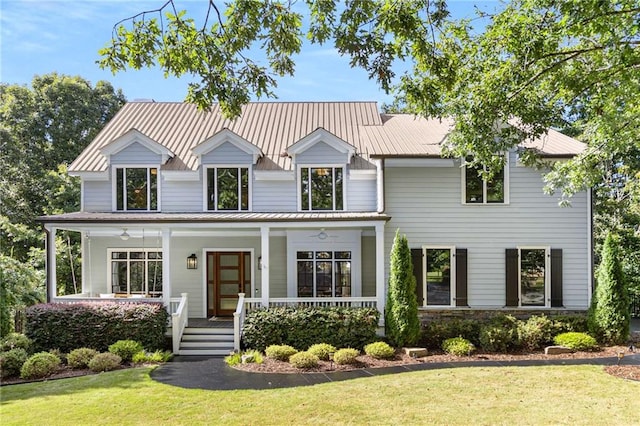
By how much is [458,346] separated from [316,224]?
16.6 ft

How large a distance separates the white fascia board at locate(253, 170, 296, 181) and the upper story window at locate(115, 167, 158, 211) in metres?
3.45

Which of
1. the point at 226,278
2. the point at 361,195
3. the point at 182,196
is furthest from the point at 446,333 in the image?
the point at 182,196

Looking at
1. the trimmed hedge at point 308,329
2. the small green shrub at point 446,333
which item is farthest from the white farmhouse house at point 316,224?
the small green shrub at point 446,333

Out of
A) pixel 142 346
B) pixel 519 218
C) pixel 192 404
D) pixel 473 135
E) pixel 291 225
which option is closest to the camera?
pixel 192 404

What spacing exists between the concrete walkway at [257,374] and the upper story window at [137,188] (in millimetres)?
5765

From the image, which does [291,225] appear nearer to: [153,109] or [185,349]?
[185,349]

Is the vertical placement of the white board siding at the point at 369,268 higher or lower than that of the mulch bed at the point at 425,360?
higher

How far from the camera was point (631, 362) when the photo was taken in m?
10.9

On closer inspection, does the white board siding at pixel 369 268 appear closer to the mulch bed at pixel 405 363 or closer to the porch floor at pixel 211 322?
the mulch bed at pixel 405 363

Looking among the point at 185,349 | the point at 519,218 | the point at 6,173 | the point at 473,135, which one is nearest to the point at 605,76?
the point at 473,135

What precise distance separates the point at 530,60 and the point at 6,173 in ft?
85.8

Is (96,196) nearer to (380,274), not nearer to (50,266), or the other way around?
(50,266)

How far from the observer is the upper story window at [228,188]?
15.2 metres

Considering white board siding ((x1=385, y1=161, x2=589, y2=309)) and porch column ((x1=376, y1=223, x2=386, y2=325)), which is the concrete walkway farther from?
→ white board siding ((x1=385, y1=161, x2=589, y2=309))
